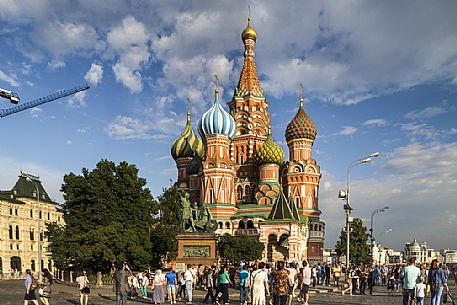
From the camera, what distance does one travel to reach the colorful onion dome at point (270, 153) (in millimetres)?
69750

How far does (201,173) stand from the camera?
70438 millimetres

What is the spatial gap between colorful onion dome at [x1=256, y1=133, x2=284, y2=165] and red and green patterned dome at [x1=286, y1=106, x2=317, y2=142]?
2.95 m

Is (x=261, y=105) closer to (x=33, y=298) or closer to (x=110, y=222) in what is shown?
(x=110, y=222)

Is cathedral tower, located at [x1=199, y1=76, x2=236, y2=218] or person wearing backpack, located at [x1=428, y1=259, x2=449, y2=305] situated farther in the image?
cathedral tower, located at [x1=199, y1=76, x2=236, y2=218]

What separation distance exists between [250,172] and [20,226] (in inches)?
1315

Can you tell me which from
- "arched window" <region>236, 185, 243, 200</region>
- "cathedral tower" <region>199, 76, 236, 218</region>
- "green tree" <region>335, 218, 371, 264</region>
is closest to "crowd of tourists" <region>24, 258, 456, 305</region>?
"green tree" <region>335, 218, 371, 264</region>

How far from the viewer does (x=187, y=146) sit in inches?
3081

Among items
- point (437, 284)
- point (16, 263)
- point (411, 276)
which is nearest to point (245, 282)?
point (411, 276)

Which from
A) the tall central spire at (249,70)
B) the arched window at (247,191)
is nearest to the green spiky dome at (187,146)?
the arched window at (247,191)

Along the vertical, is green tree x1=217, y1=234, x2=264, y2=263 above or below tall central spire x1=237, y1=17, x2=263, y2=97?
below

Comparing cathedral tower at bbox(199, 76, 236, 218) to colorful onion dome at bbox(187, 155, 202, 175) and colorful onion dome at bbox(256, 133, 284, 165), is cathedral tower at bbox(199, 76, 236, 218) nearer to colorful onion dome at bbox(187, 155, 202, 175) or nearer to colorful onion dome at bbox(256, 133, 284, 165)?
colorful onion dome at bbox(256, 133, 284, 165)

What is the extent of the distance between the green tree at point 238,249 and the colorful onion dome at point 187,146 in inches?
955

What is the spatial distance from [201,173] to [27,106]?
→ 1376 inches

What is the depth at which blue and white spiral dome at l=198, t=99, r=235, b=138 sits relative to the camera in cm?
6931
